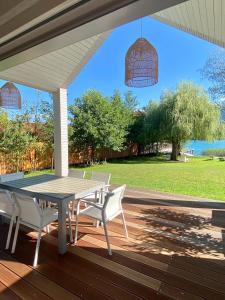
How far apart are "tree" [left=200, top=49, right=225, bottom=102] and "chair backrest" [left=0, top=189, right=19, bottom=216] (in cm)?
433

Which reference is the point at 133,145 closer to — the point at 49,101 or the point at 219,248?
the point at 49,101

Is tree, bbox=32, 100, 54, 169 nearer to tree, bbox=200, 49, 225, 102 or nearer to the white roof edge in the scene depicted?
tree, bbox=200, 49, 225, 102

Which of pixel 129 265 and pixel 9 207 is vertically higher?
pixel 9 207

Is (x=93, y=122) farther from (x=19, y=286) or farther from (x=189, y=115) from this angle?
(x=19, y=286)

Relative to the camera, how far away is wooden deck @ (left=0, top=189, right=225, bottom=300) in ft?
6.27

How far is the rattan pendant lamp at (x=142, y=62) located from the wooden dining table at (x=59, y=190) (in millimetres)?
1424

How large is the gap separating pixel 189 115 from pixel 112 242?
9839 mm

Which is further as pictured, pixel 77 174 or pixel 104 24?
pixel 77 174

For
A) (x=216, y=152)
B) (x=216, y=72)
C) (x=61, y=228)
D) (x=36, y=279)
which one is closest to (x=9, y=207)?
(x=61, y=228)

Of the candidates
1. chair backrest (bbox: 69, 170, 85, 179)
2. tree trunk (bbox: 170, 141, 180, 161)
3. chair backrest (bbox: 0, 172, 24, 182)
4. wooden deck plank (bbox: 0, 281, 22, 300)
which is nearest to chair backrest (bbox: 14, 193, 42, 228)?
wooden deck plank (bbox: 0, 281, 22, 300)

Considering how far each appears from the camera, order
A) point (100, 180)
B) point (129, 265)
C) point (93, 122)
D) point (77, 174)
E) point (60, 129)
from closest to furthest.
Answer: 1. point (129, 265)
2. point (100, 180)
3. point (77, 174)
4. point (60, 129)
5. point (93, 122)

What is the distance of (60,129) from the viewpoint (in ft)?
16.1

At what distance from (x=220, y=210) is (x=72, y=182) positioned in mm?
2602

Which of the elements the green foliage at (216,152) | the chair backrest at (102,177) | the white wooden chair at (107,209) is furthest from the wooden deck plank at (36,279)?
the green foliage at (216,152)
